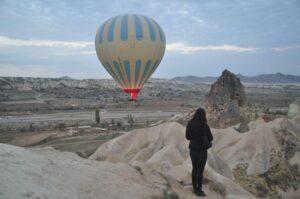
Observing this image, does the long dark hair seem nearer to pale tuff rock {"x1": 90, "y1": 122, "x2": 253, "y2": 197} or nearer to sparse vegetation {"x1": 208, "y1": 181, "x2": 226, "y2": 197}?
sparse vegetation {"x1": 208, "y1": 181, "x2": 226, "y2": 197}

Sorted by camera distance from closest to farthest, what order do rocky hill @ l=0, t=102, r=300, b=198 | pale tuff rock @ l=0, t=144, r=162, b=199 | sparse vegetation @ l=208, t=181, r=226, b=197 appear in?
pale tuff rock @ l=0, t=144, r=162, b=199 < rocky hill @ l=0, t=102, r=300, b=198 < sparse vegetation @ l=208, t=181, r=226, b=197

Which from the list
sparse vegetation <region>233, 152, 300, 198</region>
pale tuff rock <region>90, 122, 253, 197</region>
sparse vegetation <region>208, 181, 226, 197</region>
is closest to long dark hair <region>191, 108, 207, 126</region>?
sparse vegetation <region>208, 181, 226, 197</region>

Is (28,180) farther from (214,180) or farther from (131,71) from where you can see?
(131,71)

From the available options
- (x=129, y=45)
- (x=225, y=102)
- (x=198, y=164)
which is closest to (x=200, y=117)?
(x=198, y=164)

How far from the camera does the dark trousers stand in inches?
327

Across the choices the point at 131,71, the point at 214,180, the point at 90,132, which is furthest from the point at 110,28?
the point at 214,180

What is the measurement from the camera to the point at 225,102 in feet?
91.7

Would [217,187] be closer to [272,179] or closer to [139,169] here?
[139,169]

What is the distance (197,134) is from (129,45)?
71.5 feet

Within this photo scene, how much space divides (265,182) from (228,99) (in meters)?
13.2

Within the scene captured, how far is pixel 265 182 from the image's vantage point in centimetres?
1516

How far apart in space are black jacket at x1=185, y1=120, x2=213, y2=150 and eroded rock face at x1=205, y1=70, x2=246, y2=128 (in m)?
18.9

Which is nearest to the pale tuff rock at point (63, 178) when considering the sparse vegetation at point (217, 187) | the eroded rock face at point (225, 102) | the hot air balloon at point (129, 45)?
the sparse vegetation at point (217, 187)

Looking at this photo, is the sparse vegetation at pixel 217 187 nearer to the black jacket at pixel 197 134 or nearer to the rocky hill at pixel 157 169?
the rocky hill at pixel 157 169
